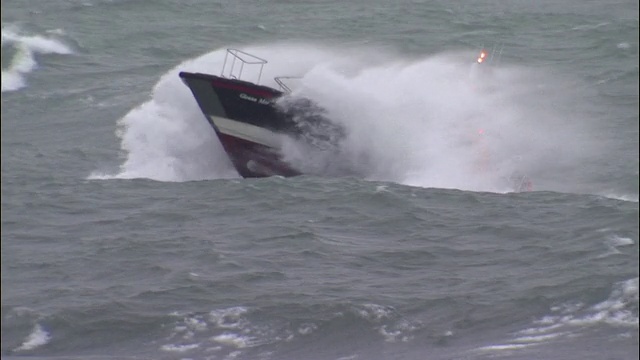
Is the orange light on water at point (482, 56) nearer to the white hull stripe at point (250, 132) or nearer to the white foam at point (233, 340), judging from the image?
the white hull stripe at point (250, 132)

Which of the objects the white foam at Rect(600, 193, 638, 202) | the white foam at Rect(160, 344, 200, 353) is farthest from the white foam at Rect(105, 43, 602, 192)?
the white foam at Rect(160, 344, 200, 353)

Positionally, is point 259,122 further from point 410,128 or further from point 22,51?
point 22,51

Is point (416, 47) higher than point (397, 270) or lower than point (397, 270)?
higher

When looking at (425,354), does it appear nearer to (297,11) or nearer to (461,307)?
(461,307)

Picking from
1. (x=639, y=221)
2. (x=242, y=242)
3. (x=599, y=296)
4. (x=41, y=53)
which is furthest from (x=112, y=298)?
(x=41, y=53)

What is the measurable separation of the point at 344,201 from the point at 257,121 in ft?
9.88

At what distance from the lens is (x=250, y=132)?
2662cm

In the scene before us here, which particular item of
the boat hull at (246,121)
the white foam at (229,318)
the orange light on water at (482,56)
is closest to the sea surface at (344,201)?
the white foam at (229,318)

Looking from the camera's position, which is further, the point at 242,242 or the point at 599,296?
the point at 242,242

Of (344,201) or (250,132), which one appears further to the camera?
(250,132)

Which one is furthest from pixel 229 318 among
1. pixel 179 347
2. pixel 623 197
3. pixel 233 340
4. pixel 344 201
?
pixel 623 197

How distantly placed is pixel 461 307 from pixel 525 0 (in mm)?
25054

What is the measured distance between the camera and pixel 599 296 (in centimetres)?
1884

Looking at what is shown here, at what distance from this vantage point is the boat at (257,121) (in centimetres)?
2619
